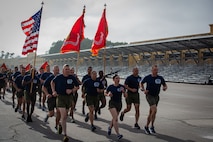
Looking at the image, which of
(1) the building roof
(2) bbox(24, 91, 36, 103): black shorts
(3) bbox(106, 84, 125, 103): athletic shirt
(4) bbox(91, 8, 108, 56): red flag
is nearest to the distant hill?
(1) the building roof

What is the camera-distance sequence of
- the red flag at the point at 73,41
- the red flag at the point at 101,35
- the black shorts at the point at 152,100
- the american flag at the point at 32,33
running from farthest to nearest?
the red flag at the point at 101,35, the red flag at the point at 73,41, the american flag at the point at 32,33, the black shorts at the point at 152,100

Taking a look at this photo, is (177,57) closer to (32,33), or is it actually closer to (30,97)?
(32,33)

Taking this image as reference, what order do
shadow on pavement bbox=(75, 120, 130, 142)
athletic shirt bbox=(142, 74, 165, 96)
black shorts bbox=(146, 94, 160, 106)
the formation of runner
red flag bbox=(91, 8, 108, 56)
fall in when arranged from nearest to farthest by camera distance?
shadow on pavement bbox=(75, 120, 130, 142) < the formation of runner < black shorts bbox=(146, 94, 160, 106) < athletic shirt bbox=(142, 74, 165, 96) < red flag bbox=(91, 8, 108, 56)

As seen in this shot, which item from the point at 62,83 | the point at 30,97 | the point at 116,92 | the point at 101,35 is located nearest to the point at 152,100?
the point at 116,92

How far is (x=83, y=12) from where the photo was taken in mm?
10180

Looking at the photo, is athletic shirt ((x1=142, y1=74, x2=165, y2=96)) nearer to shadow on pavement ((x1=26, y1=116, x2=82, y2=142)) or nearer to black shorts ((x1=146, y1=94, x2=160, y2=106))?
black shorts ((x1=146, y1=94, x2=160, y2=106))

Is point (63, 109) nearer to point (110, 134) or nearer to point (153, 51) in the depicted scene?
point (110, 134)

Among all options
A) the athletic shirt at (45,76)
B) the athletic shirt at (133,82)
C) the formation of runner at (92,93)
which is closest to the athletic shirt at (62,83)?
the formation of runner at (92,93)

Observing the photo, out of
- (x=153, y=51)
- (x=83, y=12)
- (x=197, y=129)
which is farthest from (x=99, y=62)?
(x=197, y=129)

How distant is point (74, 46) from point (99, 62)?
155 ft

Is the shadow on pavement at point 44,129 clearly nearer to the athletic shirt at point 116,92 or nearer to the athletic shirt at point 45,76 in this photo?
the athletic shirt at point 116,92

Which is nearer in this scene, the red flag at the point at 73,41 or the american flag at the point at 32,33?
the american flag at the point at 32,33

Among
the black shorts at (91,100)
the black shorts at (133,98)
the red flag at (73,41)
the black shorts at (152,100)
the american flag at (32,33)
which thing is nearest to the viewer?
the black shorts at (152,100)

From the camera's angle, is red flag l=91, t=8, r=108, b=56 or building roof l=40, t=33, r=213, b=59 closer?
red flag l=91, t=8, r=108, b=56
